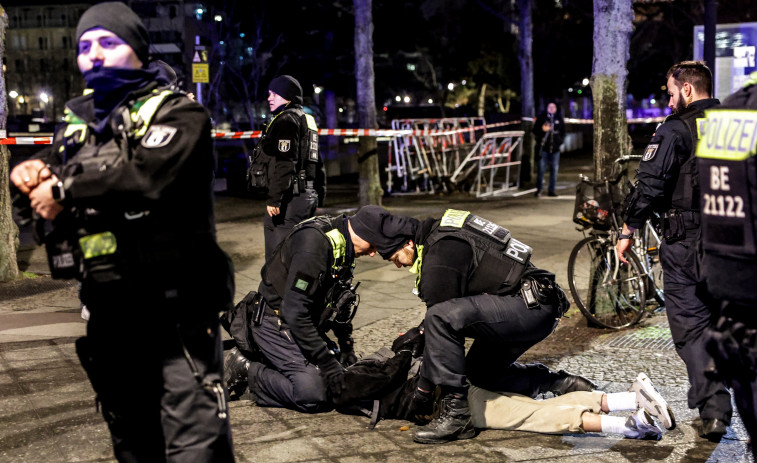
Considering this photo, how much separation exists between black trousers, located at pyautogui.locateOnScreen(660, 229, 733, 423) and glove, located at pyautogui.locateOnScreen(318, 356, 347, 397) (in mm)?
1781

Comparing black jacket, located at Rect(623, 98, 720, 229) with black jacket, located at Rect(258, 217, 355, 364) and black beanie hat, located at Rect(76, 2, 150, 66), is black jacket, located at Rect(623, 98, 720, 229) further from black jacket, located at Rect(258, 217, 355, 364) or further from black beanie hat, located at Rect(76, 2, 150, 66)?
black beanie hat, located at Rect(76, 2, 150, 66)

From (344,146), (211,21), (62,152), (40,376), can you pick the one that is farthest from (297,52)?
(62,152)

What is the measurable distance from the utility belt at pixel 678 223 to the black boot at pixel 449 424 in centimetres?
137

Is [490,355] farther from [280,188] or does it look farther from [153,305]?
[280,188]

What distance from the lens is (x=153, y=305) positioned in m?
2.85

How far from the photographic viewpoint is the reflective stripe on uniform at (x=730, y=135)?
114 inches

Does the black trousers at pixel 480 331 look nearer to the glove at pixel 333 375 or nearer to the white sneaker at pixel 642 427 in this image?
the glove at pixel 333 375

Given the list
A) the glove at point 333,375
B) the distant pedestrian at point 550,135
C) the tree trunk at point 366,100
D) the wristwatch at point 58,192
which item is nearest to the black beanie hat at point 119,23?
the wristwatch at point 58,192

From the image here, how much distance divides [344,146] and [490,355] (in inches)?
1072

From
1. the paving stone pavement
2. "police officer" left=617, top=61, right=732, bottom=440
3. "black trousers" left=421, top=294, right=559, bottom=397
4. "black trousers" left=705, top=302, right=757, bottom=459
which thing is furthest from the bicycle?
"black trousers" left=705, top=302, right=757, bottom=459

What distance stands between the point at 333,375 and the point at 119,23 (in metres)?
2.51

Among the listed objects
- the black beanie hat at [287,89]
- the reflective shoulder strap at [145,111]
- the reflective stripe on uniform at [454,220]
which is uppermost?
the black beanie hat at [287,89]

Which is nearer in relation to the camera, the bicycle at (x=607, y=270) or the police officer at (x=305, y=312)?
the police officer at (x=305, y=312)

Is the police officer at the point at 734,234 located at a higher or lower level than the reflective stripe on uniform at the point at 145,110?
lower
